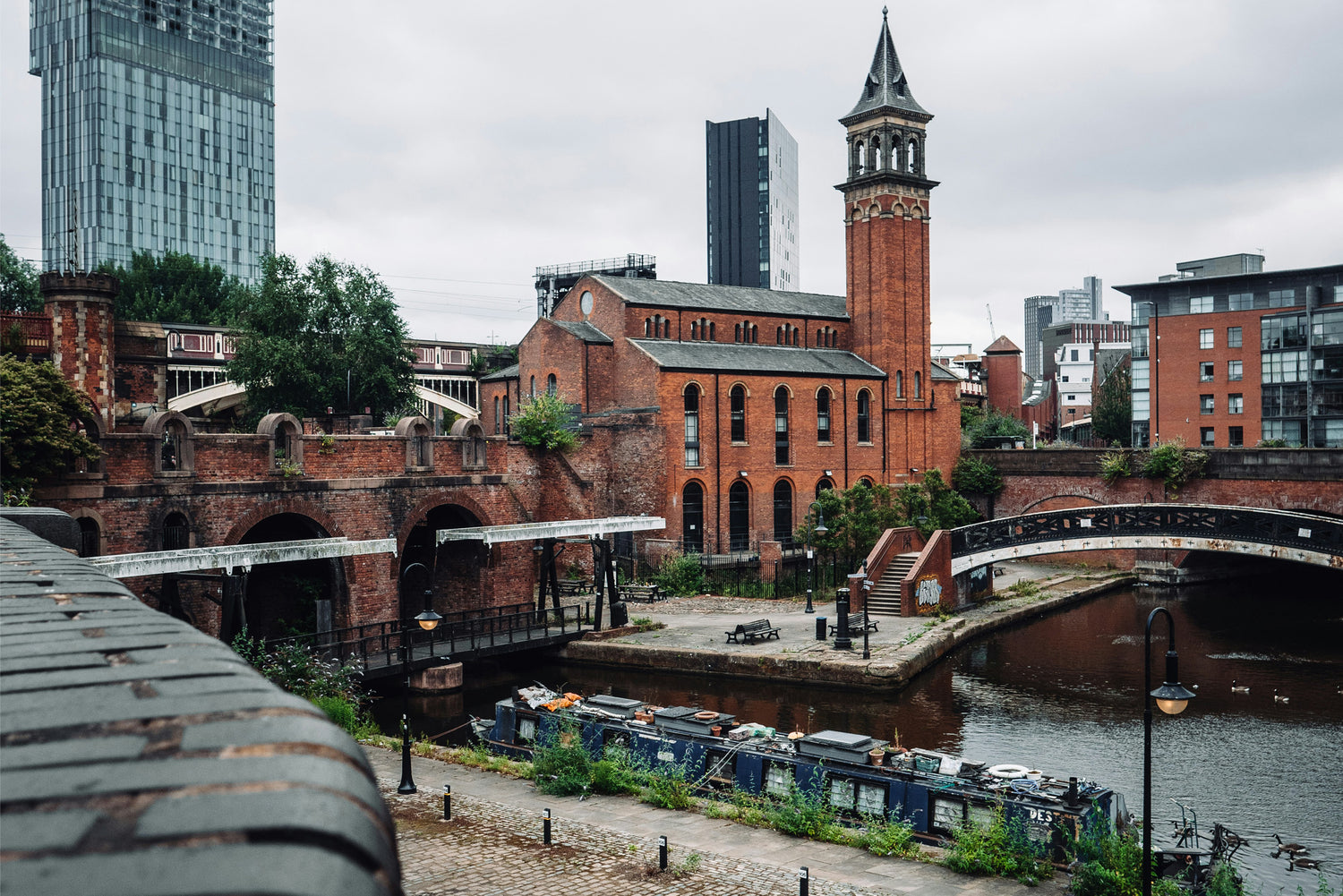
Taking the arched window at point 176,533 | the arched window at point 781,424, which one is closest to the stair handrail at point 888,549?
the arched window at point 781,424

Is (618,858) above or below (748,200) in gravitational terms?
below

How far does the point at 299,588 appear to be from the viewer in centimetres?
3095

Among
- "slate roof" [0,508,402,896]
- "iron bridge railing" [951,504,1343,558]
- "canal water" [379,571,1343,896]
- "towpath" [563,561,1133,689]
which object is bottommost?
"canal water" [379,571,1343,896]

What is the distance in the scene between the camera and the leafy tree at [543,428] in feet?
121

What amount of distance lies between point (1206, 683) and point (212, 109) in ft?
419

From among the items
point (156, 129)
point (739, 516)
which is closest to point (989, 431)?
point (739, 516)

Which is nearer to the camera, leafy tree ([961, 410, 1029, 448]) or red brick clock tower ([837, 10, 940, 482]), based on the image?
red brick clock tower ([837, 10, 940, 482])

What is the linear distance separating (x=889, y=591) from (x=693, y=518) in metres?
11.6

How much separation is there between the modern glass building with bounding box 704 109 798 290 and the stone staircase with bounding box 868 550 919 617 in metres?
72.3

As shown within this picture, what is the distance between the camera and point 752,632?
30.3m

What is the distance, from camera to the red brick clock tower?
50.8 metres

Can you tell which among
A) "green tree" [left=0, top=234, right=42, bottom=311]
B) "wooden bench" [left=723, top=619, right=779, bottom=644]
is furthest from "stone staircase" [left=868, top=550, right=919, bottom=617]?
"green tree" [left=0, top=234, right=42, bottom=311]

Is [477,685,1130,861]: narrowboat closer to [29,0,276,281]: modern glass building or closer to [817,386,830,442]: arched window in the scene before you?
[817,386,830,442]: arched window

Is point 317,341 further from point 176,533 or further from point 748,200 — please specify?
point 748,200
